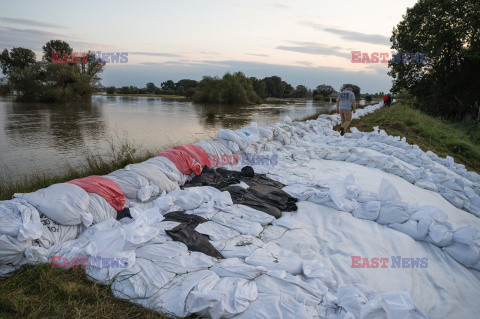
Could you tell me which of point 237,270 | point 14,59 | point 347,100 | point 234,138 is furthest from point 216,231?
point 14,59

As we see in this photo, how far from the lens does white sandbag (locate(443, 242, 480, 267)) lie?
221 cm

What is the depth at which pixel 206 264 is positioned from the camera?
1.82 m

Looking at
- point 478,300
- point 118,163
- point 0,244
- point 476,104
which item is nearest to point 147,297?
point 0,244

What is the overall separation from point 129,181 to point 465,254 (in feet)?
9.93

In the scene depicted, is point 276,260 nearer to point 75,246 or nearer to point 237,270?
point 237,270

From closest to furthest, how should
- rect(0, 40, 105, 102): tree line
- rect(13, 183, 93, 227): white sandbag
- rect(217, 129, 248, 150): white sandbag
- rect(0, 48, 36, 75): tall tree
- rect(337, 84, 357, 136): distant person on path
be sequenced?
rect(13, 183, 93, 227): white sandbag
rect(217, 129, 248, 150): white sandbag
rect(337, 84, 357, 136): distant person on path
rect(0, 40, 105, 102): tree line
rect(0, 48, 36, 75): tall tree

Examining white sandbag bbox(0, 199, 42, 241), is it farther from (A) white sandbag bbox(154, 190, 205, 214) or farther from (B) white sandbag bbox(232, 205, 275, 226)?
(B) white sandbag bbox(232, 205, 275, 226)

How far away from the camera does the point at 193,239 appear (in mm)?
2047

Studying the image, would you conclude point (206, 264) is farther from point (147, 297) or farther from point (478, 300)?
point (478, 300)

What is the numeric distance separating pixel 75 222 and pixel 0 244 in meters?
0.49

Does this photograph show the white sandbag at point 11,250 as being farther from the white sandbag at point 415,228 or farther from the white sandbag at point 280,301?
the white sandbag at point 415,228

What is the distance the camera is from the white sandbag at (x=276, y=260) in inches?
72.2

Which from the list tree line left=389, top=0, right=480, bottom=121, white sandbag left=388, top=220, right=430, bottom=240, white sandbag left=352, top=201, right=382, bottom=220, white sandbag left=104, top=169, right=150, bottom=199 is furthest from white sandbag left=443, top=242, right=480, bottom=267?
tree line left=389, top=0, right=480, bottom=121

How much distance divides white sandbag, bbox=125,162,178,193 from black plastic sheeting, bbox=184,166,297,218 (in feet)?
1.02
